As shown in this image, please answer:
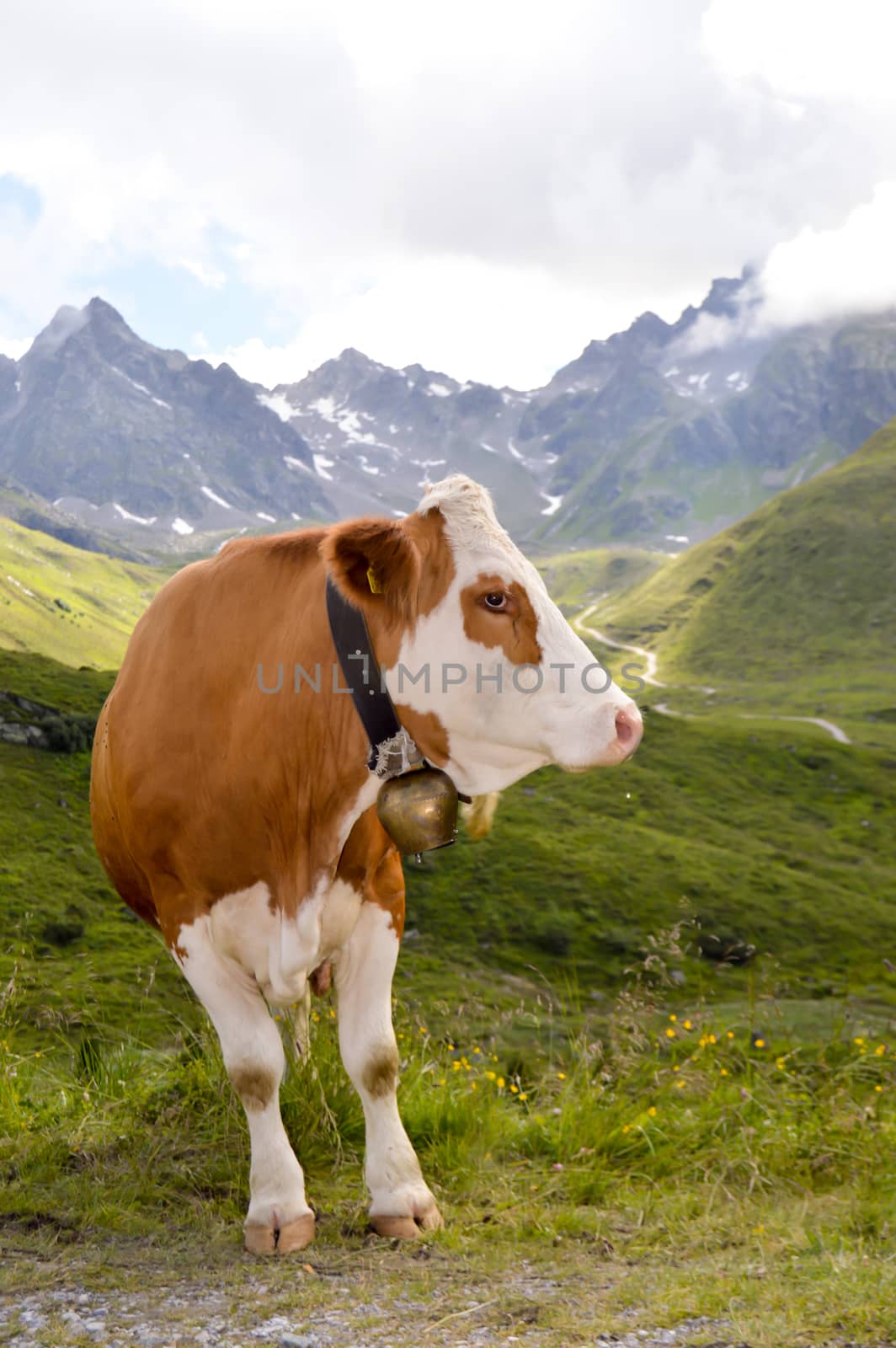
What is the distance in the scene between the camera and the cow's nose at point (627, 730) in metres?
4.07

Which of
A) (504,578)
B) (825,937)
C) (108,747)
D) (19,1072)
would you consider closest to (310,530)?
(504,578)

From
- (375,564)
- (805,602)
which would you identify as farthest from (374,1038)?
(805,602)

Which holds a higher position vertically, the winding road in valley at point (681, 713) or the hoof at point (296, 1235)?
the winding road in valley at point (681, 713)

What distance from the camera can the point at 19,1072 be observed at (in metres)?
7.41

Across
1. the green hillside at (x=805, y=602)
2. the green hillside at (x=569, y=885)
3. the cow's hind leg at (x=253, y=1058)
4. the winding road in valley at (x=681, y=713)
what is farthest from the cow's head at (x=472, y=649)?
the green hillside at (x=805, y=602)

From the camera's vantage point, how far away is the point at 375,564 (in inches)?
171

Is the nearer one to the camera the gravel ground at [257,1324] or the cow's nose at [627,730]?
the gravel ground at [257,1324]

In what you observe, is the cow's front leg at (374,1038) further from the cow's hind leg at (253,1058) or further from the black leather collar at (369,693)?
the black leather collar at (369,693)

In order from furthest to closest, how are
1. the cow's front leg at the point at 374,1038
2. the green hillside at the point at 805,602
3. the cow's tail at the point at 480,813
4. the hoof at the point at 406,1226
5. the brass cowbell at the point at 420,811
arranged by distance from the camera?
the green hillside at the point at 805,602
the cow's front leg at the point at 374,1038
the cow's tail at the point at 480,813
the hoof at the point at 406,1226
the brass cowbell at the point at 420,811

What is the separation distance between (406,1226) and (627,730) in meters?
2.67

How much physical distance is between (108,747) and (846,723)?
105 m

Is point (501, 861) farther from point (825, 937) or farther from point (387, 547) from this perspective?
point (387, 547)

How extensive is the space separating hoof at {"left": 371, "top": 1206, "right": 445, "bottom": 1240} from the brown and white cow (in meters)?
0.01

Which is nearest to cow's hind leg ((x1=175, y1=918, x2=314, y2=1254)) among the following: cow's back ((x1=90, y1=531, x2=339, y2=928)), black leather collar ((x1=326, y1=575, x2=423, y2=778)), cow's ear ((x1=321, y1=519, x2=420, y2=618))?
cow's back ((x1=90, y1=531, x2=339, y2=928))
